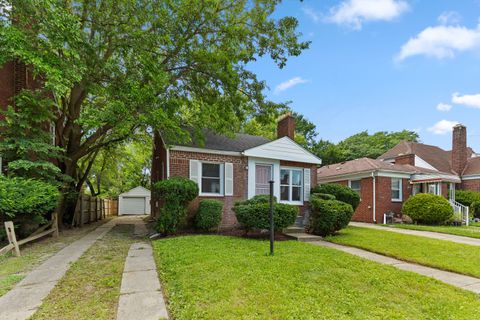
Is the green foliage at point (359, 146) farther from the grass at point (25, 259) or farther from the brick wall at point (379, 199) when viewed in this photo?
the grass at point (25, 259)

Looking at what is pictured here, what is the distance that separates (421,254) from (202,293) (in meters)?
5.93

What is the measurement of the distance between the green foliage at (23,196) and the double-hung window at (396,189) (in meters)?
16.7

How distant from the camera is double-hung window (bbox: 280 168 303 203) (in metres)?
12.1

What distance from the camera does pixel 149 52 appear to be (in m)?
8.66

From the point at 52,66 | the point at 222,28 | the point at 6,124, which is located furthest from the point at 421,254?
the point at 6,124

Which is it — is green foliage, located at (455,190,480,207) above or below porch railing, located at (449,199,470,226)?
above

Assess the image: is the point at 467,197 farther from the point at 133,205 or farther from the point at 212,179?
the point at 133,205

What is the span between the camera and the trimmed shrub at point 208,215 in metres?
9.50

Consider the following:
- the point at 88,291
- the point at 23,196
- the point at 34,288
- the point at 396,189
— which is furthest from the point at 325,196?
the point at 23,196

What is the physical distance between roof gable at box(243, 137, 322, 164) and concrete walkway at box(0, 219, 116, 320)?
23.3 ft

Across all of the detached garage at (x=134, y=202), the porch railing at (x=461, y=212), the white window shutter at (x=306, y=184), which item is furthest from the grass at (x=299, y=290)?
the detached garage at (x=134, y=202)

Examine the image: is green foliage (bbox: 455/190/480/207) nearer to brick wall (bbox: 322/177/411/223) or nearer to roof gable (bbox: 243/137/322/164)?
brick wall (bbox: 322/177/411/223)

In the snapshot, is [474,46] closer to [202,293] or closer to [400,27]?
[400,27]

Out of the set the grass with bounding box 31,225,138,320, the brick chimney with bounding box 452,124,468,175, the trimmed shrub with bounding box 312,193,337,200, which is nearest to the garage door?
the trimmed shrub with bounding box 312,193,337,200
